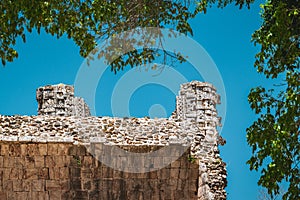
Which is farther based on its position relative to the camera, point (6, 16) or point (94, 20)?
point (94, 20)

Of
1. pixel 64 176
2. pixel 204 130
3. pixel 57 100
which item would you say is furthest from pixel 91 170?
pixel 57 100

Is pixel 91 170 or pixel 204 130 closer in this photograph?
pixel 91 170

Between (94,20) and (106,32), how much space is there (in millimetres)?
1275

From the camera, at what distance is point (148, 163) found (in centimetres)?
1041

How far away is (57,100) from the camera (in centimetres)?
1380

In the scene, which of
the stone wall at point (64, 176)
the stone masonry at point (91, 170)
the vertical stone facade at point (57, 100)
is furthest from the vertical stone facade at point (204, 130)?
the vertical stone facade at point (57, 100)

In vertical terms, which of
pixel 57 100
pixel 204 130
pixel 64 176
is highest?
pixel 57 100

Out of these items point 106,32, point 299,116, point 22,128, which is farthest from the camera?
point 106,32

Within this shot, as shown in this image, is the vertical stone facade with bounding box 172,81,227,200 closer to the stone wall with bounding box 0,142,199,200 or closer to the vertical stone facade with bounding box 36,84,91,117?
the stone wall with bounding box 0,142,199,200

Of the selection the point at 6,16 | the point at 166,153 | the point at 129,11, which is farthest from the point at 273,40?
the point at 6,16

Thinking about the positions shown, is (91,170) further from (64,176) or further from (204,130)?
(204,130)

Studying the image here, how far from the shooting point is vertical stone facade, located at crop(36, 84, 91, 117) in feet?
44.8

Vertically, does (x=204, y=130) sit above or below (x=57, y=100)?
below

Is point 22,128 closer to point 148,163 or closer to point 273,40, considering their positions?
point 148,163
